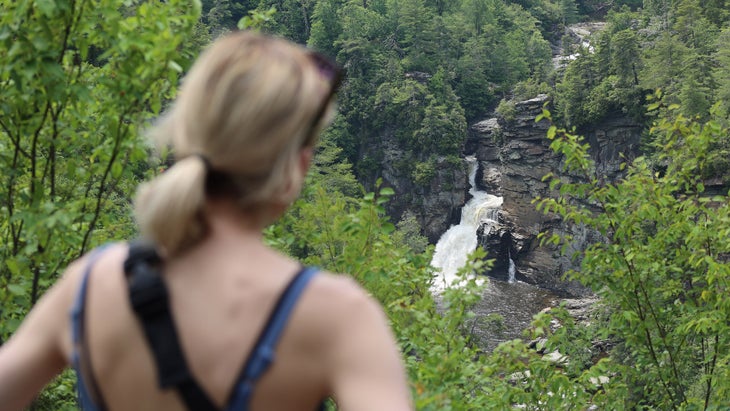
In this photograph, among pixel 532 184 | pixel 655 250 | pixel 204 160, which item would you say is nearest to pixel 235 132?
pixel 204 160

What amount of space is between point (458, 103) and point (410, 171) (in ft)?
23.9

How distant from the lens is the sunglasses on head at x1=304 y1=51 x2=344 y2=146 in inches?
44.0

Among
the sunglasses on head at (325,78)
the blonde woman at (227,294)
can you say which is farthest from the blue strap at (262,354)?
the sunglasses on head at (325,78)

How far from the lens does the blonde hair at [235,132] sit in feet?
3.42

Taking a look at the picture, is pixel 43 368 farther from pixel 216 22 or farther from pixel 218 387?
pixel 216 22

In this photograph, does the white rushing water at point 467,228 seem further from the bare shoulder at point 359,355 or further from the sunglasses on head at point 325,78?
the bare shoulder at point 359,355

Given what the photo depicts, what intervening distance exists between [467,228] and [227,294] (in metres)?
46.7

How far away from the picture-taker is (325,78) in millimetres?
1145

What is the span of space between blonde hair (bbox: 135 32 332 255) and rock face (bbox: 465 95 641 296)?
131ft

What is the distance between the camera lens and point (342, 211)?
538 cm

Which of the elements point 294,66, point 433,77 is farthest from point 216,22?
point 294,66

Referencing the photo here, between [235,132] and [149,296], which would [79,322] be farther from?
[235,132]

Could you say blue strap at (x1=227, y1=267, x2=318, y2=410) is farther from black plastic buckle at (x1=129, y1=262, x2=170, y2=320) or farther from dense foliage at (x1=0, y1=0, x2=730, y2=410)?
dense foliage at (x1=0, y1=0, x2=730, y2=410)

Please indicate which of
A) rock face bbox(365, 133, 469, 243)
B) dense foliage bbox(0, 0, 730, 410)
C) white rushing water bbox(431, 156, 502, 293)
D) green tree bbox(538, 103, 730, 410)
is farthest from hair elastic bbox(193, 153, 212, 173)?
rock face bbox(365, 133, 469, 243)
